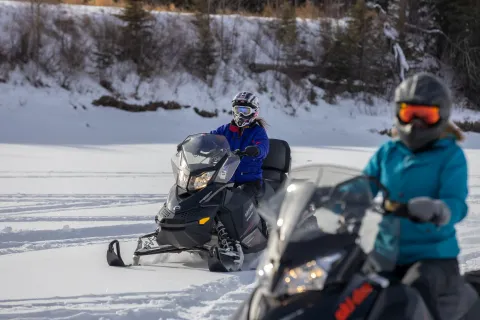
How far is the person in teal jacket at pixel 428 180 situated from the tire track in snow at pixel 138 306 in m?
1.74

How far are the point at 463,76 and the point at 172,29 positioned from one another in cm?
1246

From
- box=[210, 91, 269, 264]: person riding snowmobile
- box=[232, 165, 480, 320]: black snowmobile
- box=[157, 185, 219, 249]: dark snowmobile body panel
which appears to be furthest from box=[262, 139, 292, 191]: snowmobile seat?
box=[232, 165, 480, 320]: black snowmobile

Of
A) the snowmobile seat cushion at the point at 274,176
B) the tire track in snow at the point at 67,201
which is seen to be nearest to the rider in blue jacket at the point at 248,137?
the snowmobile seat cushion at the point at 274,176

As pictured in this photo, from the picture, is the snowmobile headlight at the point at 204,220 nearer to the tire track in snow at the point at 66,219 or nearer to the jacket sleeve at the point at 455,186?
the tire track in snow at the point at 66,219

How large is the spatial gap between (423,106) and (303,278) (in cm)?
87

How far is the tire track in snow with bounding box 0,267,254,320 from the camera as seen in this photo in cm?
396

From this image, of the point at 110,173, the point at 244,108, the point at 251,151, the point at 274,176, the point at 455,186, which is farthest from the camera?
the point at 110,173

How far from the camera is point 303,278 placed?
2.19 meters

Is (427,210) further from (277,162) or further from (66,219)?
(66,219)

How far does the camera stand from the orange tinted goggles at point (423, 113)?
259cm

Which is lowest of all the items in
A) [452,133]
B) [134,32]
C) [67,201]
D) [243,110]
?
[134,32]

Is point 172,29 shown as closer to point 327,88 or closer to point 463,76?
point 327,88

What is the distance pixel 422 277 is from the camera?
2.51 meters

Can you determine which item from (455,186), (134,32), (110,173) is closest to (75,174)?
(110,173)
